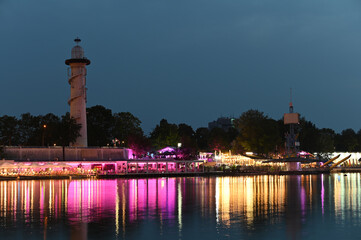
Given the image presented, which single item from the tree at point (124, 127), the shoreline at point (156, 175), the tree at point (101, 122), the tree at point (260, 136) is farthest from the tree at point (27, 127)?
the tree at point (260, 136)

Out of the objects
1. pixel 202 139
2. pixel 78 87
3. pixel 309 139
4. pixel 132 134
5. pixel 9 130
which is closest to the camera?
pixel 78 87

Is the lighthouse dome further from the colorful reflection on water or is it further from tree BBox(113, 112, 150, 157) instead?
the colorful reflection on water

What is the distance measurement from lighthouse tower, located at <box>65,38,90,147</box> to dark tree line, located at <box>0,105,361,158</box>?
79.9 inches

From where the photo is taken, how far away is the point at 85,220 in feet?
74.9

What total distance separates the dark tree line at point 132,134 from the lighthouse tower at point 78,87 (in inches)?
79.9

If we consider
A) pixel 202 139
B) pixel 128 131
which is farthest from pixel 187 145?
pixel 202 139

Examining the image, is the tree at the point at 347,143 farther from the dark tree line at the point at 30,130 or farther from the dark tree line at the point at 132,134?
the dark tree line at the point at 30,130

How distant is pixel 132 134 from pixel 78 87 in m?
24.0

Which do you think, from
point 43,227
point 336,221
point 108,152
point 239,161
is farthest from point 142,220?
point 239,161

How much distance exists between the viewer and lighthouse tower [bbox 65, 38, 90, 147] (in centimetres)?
7850

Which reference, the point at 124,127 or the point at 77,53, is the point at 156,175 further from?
the point at 124,127

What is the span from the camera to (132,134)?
100188 mm

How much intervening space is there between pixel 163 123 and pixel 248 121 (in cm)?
2142

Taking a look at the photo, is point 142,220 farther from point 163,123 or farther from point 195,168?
point 163,123
